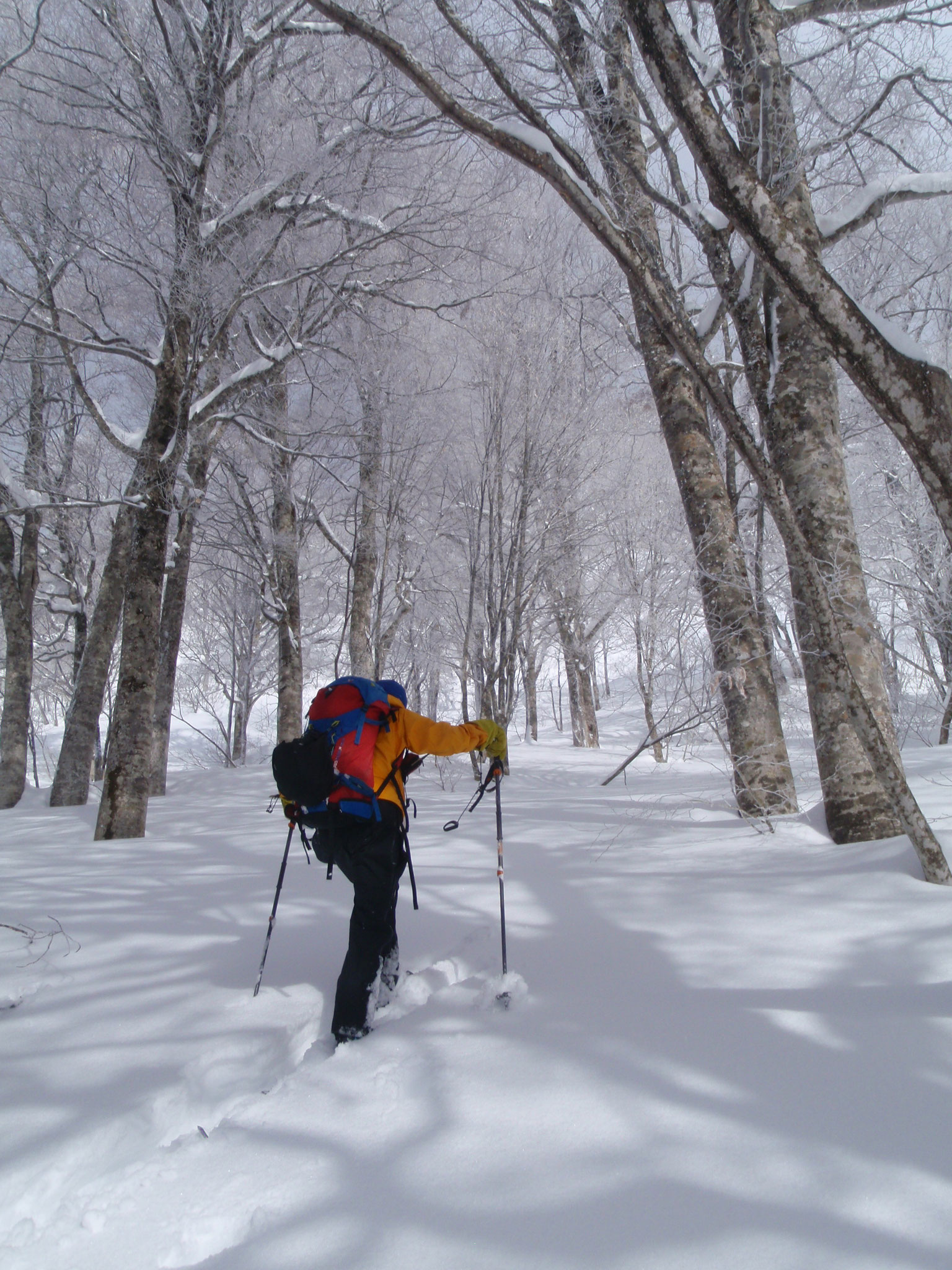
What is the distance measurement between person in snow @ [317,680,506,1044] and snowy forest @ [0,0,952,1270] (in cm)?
26

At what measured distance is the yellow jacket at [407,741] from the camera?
2719 mm

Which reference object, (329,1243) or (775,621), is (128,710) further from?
(775,621)

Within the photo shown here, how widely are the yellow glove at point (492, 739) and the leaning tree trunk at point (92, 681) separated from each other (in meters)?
6.60

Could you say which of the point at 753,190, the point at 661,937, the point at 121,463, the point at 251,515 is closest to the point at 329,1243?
the point at 661,937

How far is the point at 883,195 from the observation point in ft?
10.3

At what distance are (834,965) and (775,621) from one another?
6.60 metres

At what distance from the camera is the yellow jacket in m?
2.72

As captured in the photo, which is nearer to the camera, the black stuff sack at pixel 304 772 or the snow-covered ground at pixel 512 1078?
the snow-covered ground at pixel 512 1078

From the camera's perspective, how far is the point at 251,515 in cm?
995

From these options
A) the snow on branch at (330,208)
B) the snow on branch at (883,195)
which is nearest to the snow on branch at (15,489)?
the snow on branch at (330,208)

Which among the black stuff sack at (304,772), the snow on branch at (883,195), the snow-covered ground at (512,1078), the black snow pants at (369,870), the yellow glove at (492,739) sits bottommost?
the snow-covered ground at (512,1078)

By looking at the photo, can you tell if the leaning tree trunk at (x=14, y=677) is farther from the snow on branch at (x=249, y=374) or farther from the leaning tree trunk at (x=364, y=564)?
the leaning tree trunk at (x=364, y=564)

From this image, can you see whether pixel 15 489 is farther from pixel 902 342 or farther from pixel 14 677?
pixel 902 342

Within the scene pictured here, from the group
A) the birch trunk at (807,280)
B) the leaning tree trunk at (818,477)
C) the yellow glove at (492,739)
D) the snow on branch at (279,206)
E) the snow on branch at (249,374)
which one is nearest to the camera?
the birch trunk at (807,280)
